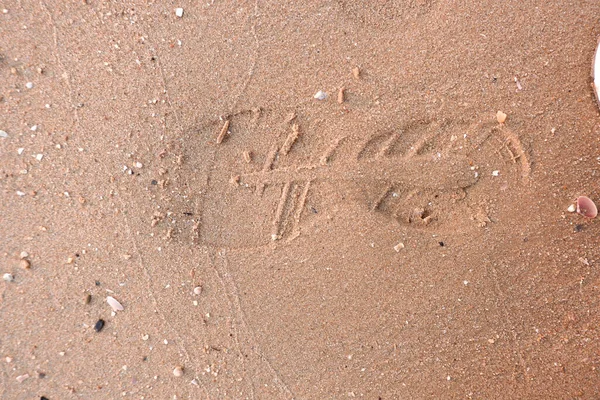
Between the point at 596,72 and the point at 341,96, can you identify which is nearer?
the point at 596,72

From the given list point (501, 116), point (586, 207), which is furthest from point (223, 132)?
point (586, 207)

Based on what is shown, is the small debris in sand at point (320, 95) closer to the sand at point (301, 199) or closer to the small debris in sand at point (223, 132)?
the sand at point (301, 199)

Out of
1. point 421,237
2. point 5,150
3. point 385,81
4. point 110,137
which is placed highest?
point 5,150

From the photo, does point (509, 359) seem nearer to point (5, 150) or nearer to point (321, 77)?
point (321, 77)

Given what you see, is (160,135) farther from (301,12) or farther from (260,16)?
(301,12)

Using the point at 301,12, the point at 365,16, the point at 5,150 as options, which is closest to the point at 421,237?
the point at 365,16

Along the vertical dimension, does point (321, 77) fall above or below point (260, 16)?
below

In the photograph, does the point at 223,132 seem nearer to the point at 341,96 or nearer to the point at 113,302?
the point at 341,96
